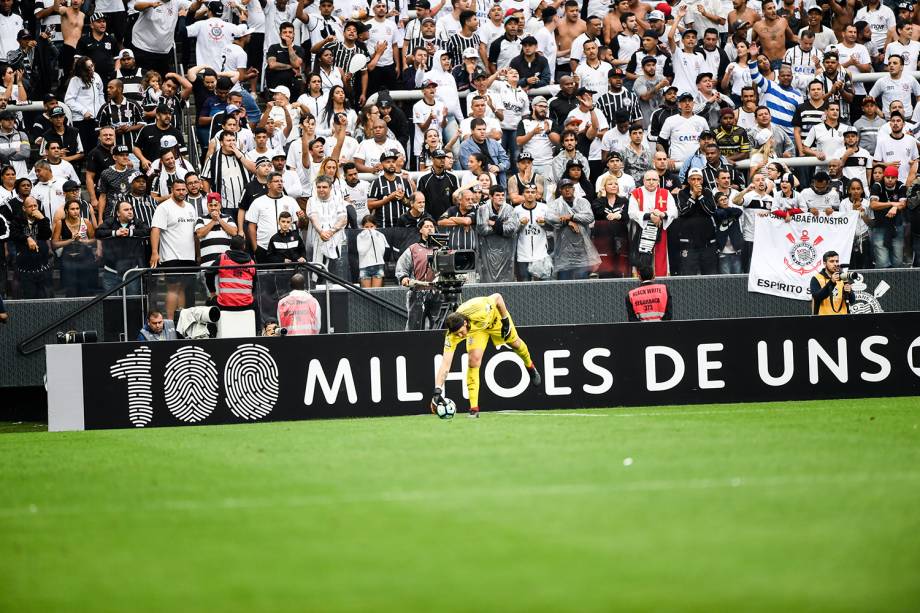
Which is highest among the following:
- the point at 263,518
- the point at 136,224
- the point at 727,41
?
the point at 727,41

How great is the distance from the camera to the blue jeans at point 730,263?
2100cm

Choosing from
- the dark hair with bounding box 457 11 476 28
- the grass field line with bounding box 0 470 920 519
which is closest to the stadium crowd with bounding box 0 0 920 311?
the dark hair with bounding box 457 11 476 28

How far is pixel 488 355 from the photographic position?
18234 millimetres

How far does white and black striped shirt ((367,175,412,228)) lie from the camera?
2048cm

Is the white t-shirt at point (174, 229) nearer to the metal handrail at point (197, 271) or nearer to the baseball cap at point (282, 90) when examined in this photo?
the metal handrail at point (197, 271)

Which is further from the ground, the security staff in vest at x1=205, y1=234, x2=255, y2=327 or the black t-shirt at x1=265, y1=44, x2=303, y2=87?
the black t-shirt at x1=265, y1=44, x2=303, y2=87

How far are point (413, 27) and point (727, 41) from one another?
21.2 feet

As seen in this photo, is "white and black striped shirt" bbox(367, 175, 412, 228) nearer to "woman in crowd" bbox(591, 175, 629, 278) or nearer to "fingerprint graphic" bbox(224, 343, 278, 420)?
"woman in crowd" bbox(591, 175, 629, 278)

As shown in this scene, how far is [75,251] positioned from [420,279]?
16.6 feet

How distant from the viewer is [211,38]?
23.0 m

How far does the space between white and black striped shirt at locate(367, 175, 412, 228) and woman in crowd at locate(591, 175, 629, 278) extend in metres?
2.99

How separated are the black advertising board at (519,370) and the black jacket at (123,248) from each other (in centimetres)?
206

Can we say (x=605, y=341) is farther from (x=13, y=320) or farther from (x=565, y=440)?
(x=13, y=320)

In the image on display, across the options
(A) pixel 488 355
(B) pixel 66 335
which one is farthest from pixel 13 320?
(A) pixel 488 355
